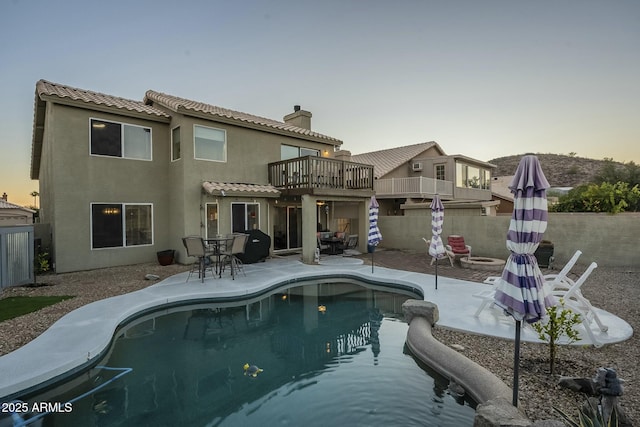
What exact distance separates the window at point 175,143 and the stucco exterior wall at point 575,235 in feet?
37.8

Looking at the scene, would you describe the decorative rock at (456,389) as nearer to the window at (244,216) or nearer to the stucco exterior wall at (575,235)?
the stucco exterior wall at (575,235)

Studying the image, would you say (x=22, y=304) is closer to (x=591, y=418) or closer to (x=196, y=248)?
(x=196, y=248)

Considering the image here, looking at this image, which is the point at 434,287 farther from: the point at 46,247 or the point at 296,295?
the point at 46,247

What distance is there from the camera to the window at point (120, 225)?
11.3 metres

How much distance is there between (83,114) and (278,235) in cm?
861

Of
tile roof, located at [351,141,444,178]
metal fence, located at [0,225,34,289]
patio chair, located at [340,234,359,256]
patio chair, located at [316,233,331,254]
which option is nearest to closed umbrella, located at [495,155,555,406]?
metal fence, located at [0,225,34,289]

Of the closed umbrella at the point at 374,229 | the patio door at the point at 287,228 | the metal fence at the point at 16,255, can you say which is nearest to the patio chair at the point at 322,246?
the patio door at the point at 287,228

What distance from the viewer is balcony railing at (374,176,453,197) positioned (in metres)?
20.1

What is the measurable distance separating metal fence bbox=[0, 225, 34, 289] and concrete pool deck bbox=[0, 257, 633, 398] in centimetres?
329

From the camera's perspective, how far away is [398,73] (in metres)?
15.4

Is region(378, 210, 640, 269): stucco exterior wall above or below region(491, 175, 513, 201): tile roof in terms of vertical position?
below

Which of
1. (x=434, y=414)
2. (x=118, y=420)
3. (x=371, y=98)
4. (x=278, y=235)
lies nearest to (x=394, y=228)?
(x=278, y=235)

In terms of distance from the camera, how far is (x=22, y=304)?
703 centimetres

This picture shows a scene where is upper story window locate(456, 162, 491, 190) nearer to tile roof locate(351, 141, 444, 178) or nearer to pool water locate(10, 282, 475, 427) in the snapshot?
tile roof locate(351, 141, 444, 178)
